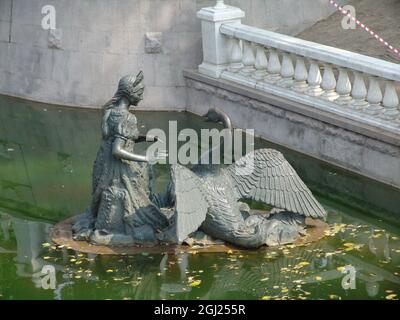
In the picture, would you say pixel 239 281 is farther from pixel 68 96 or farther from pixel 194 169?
pixel 68 96

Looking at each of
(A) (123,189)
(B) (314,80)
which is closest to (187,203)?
(A) (123,189)

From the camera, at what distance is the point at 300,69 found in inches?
648

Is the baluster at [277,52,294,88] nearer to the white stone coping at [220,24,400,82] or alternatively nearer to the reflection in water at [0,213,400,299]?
the white stone coping at [220,24,400,82]

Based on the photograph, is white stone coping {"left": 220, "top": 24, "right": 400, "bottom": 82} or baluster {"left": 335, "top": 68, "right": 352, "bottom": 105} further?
baluster {"left": 335, "top": 68, "right": 352, "bottom": 105}

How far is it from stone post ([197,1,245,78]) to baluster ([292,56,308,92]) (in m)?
1.61

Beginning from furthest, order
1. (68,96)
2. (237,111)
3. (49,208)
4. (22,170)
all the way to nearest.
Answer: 1. (68,96)
2. (237,111)
3. (22,170)
4. (49,208)

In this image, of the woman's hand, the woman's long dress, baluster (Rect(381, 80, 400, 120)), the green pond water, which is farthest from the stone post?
the woman's hand

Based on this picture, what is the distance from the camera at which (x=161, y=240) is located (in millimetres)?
13125

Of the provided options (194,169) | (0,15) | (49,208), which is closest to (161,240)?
(194,169)

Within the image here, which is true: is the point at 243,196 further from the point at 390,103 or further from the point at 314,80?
the point at 314,80

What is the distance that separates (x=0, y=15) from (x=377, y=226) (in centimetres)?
834

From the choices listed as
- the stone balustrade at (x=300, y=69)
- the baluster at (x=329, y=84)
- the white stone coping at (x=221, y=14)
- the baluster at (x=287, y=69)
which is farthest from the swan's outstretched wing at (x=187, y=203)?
the white stone coping at (x=221, y=14)

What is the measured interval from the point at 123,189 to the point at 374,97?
3.89 meters

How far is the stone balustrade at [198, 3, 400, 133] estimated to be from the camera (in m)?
15.1
